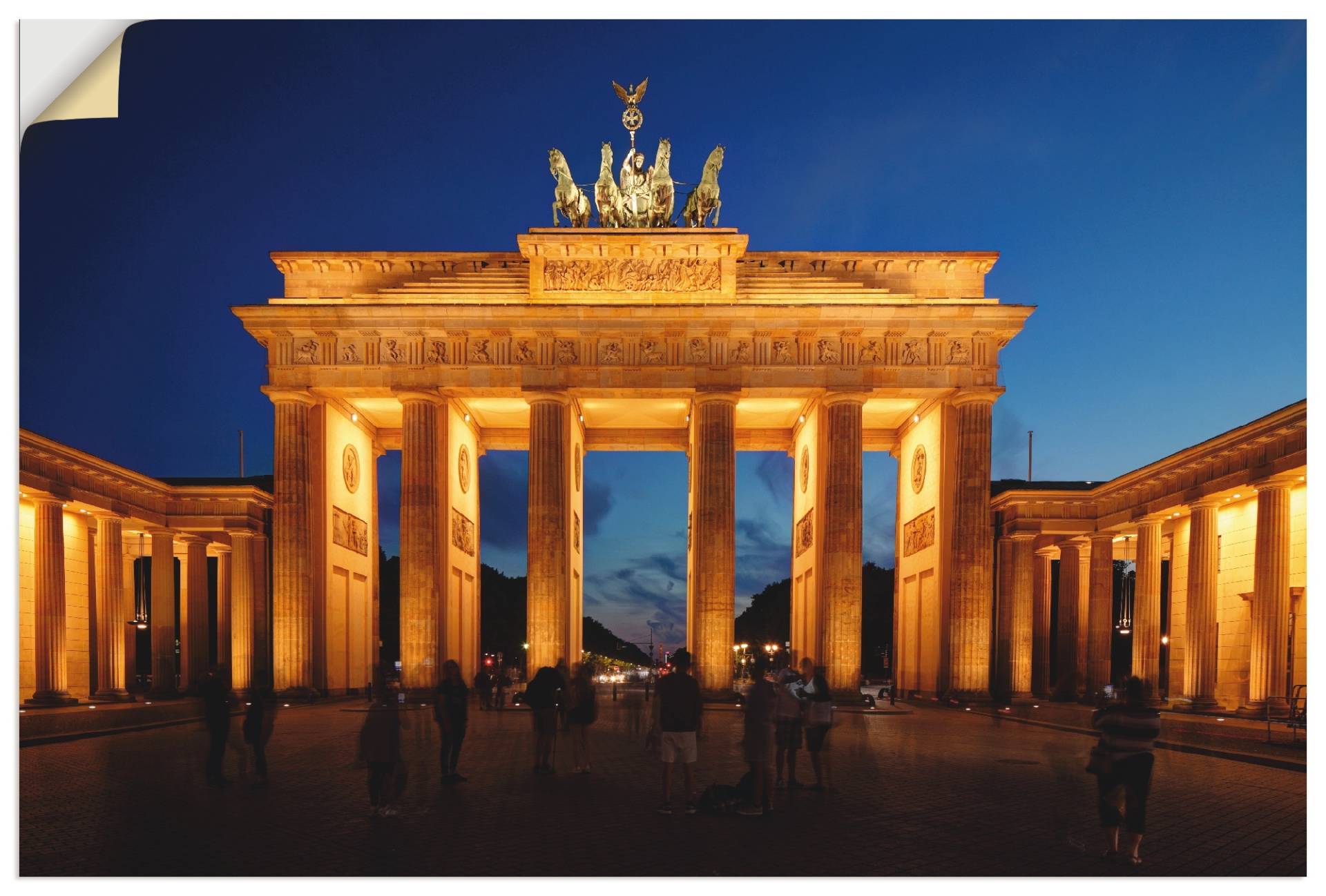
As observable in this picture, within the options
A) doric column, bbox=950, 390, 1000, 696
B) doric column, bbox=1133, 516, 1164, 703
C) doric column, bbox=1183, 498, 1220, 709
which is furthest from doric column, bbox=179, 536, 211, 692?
doric column, bbox=1133, 516, 1164, 703

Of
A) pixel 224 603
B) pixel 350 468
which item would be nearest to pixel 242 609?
pixel 350 468

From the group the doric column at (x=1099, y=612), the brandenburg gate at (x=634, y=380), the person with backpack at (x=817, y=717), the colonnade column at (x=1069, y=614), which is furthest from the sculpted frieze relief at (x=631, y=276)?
the person with backpack at (x=817, y=717)

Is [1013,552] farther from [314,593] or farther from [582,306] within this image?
[314,593]

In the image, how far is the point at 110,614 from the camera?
40.4 metres

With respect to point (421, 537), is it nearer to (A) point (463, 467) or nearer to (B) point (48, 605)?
(A) point (463, 467)

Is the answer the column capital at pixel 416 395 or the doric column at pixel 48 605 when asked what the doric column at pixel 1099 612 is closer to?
the column capital at pixel 416 395

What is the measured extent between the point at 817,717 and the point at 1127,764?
5.06 m

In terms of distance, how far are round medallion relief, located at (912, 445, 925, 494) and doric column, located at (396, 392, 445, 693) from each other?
772 inches

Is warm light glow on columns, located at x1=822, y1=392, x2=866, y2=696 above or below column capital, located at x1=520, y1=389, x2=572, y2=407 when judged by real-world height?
below

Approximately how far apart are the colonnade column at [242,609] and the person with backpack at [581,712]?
25612 mm

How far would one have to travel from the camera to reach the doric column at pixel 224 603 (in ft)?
156

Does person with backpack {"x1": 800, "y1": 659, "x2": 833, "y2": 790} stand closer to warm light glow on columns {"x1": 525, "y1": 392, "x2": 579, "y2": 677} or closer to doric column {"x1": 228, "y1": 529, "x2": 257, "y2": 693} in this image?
warm light glow on columns {"x1": 525, "y1": 392, "x2": 579, "y2": 677}

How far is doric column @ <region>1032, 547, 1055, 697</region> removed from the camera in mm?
46031

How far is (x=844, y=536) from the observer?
1448 inches
